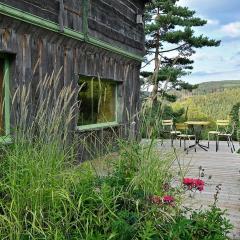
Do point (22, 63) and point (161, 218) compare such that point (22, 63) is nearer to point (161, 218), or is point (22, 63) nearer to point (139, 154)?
point (139, 154)

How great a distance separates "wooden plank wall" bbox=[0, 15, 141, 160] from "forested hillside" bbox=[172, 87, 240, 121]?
962cm

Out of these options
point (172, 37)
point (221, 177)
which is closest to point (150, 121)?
point (221, 177)

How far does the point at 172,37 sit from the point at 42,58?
12.9 meters

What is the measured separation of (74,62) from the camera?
672cm

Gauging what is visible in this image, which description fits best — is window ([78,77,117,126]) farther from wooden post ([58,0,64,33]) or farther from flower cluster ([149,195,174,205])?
flower cluster ([149,195,174,205])

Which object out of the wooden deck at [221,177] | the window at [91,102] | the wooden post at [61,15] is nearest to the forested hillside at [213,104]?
the wooden deck at [221,177]

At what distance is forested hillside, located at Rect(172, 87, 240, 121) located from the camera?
1814cm

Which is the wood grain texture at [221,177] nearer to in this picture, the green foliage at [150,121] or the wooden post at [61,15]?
the green foliage at [150,121]

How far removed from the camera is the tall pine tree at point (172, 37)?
17875 millimetres

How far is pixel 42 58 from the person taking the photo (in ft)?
18.6

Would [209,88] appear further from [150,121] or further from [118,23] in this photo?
[150,121]

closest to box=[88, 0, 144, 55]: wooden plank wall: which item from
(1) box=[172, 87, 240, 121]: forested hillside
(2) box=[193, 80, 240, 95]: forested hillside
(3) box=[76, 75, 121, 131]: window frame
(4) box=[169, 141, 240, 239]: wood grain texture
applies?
(3) box=[76, 75, 121, 131]: window frame

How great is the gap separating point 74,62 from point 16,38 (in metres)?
1.71

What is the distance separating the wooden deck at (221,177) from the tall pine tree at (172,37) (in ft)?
26.0
